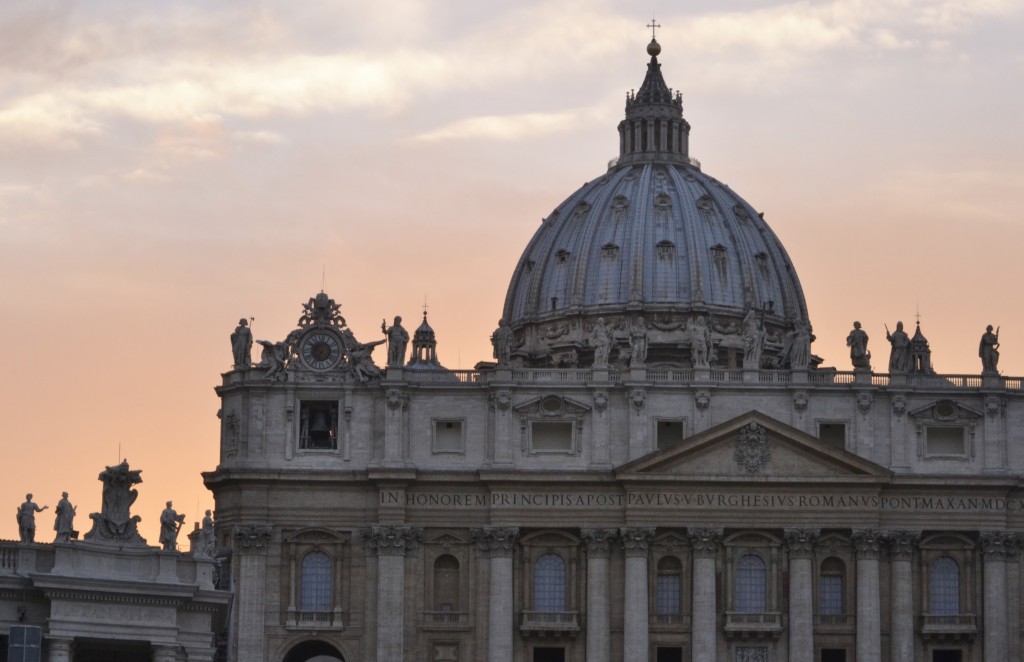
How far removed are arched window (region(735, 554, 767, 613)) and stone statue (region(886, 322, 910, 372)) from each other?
11.3 metres

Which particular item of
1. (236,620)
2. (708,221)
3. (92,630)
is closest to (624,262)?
(708,221)

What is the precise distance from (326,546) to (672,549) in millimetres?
15889

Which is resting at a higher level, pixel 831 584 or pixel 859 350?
pixel 859 350

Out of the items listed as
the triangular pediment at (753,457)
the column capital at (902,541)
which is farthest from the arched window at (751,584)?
the column capital at (902,541)

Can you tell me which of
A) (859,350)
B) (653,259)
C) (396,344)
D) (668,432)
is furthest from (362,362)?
(653,259)

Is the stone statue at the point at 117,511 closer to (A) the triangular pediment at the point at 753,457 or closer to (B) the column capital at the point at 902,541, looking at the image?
(A) the triangular pediment at the point at 753,457

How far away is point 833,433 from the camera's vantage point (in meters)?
131

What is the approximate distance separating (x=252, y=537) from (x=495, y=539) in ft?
36.3

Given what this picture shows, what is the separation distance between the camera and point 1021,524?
429 feet

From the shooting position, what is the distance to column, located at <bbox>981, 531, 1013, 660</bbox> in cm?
12850

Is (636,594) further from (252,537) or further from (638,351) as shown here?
(252,537)

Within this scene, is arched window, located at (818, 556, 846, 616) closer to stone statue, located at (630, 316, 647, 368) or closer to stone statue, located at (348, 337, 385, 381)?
stone statue, located at (630, 316, 647, 368)

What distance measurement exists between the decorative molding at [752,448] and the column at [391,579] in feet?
49.5

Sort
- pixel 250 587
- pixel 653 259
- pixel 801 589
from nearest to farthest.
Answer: pixel 250 587
pixel 801 589
pixel 653 259
